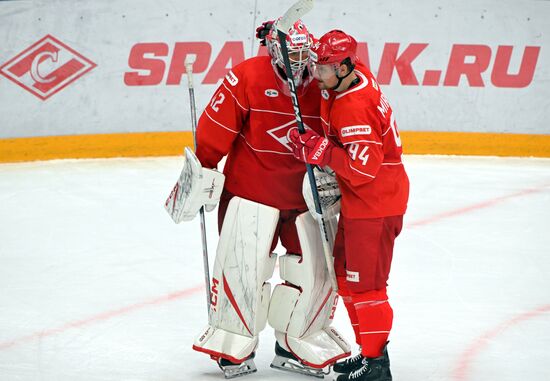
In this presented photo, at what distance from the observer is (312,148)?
9.43 ft

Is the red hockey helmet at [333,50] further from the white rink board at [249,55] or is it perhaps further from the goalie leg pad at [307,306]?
the white rink board at [249,55]

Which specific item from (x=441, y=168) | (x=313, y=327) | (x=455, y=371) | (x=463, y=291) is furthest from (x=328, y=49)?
(x=441, y=168)

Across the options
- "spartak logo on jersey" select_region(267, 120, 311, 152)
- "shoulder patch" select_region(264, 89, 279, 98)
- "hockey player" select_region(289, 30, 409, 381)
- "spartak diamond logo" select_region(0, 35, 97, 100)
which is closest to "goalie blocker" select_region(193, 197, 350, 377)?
"hockey player" select_region(289, 30, 409, 381)

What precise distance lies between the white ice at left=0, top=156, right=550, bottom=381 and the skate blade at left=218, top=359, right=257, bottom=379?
4 cm

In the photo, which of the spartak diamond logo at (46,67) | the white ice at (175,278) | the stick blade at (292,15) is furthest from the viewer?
the spartak diamond logo at (46,67)

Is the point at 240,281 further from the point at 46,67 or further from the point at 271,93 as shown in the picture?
the point at 46,67

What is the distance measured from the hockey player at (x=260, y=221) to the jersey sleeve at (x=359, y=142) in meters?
0.24

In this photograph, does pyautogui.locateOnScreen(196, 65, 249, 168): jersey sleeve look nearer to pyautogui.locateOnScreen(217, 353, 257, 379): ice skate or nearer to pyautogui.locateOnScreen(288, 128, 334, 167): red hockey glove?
pyautogui.locateOnScreen(288, 128, 334, 167): red hockey glove

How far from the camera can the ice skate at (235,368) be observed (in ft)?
10.6

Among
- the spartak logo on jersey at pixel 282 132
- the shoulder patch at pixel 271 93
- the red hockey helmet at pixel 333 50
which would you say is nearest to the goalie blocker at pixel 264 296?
the spartak logo on jersey at pixel 282 132

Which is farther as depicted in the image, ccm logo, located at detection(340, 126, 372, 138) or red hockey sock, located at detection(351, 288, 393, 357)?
red hockey sock, located at detection(351, 288, 393, 357)

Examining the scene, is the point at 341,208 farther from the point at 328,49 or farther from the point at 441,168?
the point at 441,168

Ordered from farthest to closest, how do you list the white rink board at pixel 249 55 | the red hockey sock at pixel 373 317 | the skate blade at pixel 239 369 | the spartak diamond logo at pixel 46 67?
the white rink board at pixel 249 55 < the spartak diamond logo at pixel 46 67 < the skate blade at pixel 239 369 < the red hockey sock at pixel 373 317

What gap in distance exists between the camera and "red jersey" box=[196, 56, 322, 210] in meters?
3.03
